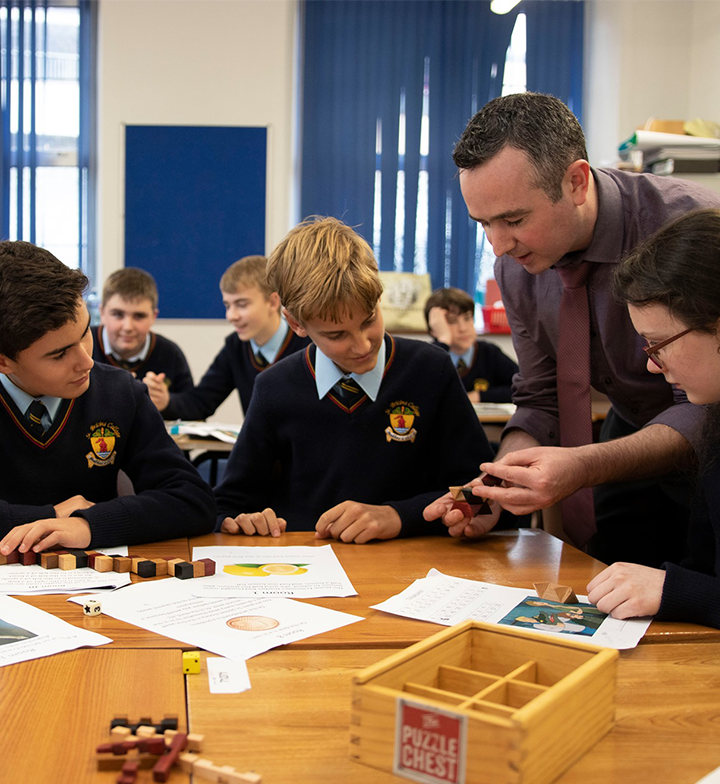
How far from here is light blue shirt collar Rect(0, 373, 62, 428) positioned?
1742 mm

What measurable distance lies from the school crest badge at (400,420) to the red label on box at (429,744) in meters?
1.31

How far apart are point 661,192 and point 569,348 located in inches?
15.5

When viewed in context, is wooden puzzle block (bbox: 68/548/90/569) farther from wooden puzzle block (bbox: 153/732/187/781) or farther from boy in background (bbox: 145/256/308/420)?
boy in background (bbox: 145/256/308/420)

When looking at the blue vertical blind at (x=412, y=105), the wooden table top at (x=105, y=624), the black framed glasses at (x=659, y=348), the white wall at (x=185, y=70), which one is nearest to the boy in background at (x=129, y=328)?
the white wall at (x=185, y=70)

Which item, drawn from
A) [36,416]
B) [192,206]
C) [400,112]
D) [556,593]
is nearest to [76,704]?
[556,593]

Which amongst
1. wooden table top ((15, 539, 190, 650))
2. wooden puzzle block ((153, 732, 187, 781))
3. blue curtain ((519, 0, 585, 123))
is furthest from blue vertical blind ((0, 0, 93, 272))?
wooden puzzle block ((153, 732, 187, 781))

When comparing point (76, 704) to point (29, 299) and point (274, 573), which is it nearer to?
point (274, 573)

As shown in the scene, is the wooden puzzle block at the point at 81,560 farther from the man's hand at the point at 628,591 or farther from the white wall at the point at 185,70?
the white wall at the point at 185,70

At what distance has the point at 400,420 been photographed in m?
2.02

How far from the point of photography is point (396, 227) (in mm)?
6141

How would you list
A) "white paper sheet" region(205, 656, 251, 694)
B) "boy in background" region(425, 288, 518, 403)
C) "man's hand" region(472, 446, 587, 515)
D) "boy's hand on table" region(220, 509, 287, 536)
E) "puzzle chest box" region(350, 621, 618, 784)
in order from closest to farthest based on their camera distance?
"puzzle chest box" region(350, 621, 618, 784) → "white paper sheet" region(205, 656, 251, 694) → "man's hand" region(472, 446, 587, 515) → "boy's hand on table" region(220, 509, 287, 536) → "boy in background" region(425, 288, 518, 403)

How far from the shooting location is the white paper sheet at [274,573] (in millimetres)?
1332

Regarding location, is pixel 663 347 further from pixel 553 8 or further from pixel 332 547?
pixel 553 8

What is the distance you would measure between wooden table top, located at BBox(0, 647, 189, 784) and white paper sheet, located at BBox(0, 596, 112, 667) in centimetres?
2
